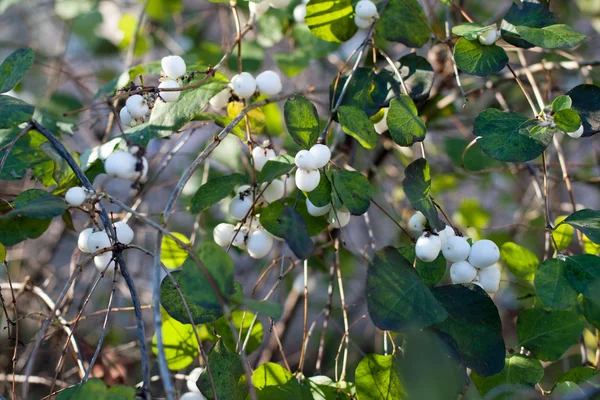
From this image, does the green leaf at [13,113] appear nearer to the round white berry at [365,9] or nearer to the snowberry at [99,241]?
the snowberry at [99,241]

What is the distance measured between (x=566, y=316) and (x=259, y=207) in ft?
1.17

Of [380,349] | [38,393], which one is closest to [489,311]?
[380,349]

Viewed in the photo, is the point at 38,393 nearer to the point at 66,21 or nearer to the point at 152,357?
the point at 152,357

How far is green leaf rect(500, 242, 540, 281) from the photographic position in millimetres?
655

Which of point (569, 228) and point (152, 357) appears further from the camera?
point (152, 357)

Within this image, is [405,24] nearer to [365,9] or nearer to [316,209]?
[365,9]

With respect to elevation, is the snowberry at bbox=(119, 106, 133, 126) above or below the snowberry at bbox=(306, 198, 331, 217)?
above

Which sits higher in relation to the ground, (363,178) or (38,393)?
(363,178)

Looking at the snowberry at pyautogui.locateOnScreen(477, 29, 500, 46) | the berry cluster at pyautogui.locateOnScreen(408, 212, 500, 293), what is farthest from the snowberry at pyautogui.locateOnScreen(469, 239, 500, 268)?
the snowberry at pyautogui.locateOnScreen(477, 29, 500, 46)

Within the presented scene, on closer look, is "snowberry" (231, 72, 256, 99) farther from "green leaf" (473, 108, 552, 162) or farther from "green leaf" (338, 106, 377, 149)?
"green leaf" (473, 108, 552, 162)

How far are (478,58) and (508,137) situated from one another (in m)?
0.10

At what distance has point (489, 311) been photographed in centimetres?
52

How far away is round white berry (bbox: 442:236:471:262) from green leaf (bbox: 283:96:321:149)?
17cm

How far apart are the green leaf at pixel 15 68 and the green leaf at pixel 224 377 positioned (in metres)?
0.34
